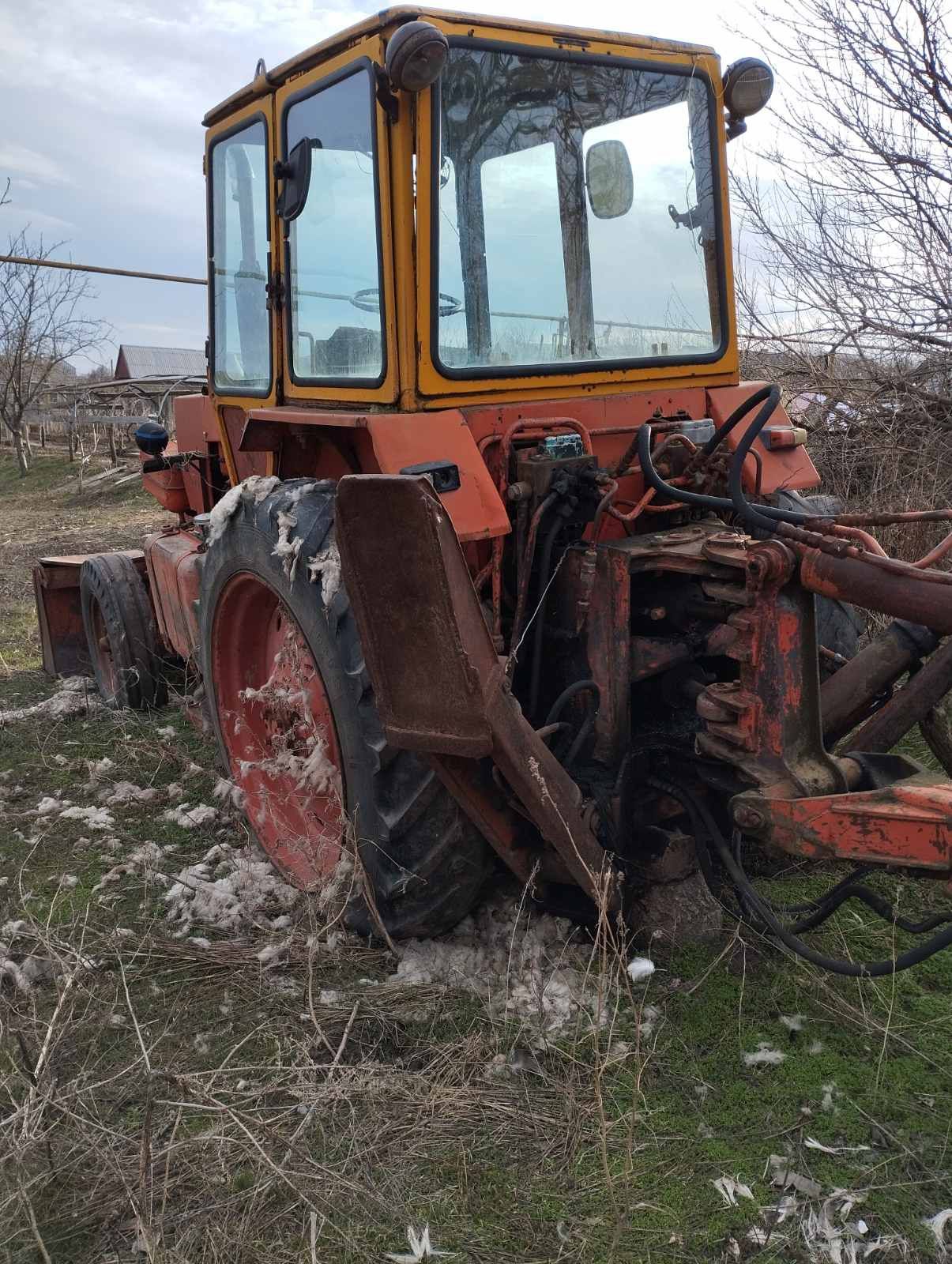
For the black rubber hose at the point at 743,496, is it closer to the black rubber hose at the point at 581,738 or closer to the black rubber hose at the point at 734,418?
the black rubber hose at the point at 734,418

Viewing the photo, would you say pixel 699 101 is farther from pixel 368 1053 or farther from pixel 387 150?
pixel 368 1053

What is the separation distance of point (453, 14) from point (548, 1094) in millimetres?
2666

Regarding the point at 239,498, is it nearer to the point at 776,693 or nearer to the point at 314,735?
the point at 314,735

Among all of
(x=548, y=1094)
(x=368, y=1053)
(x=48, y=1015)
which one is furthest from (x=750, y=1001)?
(x=48, y=1015)

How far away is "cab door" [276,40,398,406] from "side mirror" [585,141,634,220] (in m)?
0.75

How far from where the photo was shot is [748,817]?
2.33 m

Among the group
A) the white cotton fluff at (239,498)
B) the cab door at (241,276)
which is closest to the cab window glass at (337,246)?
the cab door at (241,276)

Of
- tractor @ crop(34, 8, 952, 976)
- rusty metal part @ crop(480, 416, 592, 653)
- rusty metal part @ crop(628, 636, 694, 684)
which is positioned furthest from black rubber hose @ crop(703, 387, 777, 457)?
rusty metal part @ crop(628, 636, 694, 684)

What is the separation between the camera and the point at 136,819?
397 cm

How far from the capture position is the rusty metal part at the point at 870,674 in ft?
8.24

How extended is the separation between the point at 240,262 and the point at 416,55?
146 cm

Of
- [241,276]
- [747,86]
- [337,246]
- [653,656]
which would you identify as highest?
[747,86]

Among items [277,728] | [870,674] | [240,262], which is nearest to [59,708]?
[277,728]

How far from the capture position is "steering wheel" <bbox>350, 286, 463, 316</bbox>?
2.82 m
